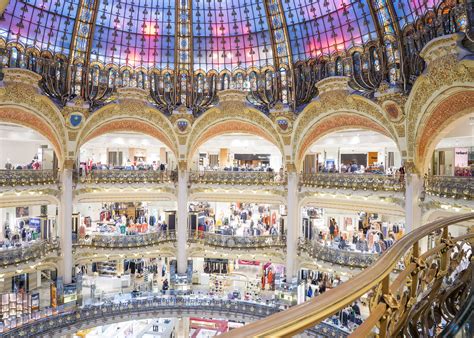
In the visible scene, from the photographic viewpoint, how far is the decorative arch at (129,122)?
2664cm

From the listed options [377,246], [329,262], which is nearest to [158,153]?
[329,262]

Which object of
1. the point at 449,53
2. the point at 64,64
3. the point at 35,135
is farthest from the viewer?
the point at 35,135

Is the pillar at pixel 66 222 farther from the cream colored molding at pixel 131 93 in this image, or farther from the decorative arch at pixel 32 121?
the cream colored molding at pixel 131 93

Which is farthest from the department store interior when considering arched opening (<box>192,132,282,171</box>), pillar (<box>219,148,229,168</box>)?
pillar (<box>219,148,229,168</box>)

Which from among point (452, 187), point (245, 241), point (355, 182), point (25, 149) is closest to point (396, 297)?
point (452, 187)

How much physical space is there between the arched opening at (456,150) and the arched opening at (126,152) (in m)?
19.8

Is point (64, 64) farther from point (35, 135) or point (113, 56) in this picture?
point (35, 135)

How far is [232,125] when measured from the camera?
2912cm

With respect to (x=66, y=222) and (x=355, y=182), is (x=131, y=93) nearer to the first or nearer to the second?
(x=66, y=222)

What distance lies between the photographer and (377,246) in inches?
896

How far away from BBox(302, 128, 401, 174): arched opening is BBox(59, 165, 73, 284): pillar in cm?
1762

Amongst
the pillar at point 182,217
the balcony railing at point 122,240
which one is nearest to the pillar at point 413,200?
the pillar at point 182,217

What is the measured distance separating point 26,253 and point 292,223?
58.1 ft

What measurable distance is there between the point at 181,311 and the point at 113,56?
18735mm
